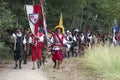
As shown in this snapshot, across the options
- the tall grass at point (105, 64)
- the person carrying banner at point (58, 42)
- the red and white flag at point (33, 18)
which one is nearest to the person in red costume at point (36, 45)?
the red and white flag at point (33, 18)

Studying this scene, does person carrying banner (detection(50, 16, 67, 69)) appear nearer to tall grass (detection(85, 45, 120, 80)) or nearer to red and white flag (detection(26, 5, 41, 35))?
red and white flag (detection(26, 5, 41, 35))

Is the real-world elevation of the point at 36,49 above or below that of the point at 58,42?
below

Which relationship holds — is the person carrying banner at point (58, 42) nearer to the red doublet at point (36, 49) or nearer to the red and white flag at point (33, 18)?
the red doublet at point (36, 49)

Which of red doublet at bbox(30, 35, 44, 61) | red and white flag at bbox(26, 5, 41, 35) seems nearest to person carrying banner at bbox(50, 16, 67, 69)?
red doublet at bbox(30, 35, 44, 61)

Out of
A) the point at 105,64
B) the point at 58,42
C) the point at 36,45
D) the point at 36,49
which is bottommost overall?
the point at 105,64

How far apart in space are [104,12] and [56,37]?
29.6m

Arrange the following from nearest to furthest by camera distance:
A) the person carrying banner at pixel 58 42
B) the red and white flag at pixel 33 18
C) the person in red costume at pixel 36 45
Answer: the person carrying banner at pixel 58 42, the person in red costume at pixel 36 45, the red and white flag at pixel 33 18

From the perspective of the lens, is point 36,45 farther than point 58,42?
Yes

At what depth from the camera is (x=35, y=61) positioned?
18000mm

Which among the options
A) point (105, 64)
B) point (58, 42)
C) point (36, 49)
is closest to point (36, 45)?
point (36, 49)

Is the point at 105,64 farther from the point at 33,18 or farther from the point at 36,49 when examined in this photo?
the point at 33,18

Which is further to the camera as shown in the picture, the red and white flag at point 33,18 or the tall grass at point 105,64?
the red and white flag at point 33,18

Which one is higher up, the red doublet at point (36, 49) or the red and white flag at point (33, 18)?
the red and white flag at point (33, 18)

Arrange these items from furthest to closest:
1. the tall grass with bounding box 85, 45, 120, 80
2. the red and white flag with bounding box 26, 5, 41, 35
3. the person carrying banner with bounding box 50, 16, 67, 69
→ the red and white flag with bounding box 26, 5, 41, 35 → the person carrying banner with bounding box 50, 16, 67, 69 → the tall grass with bounding box 85, 45, 120, 80
